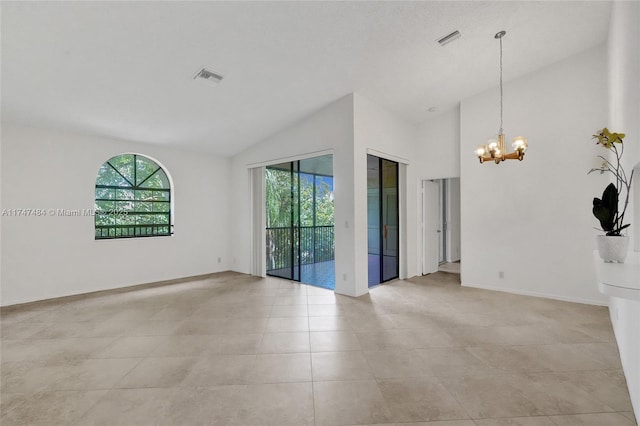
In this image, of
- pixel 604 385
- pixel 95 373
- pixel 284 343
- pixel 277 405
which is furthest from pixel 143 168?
pixel 604 385

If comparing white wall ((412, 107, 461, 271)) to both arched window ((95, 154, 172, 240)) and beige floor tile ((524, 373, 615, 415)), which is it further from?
arched window ((95, 154, 172, 240))

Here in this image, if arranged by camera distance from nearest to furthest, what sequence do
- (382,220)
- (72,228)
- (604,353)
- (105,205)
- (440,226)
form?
1. (604,353)
2. (72,228)
3. (105,205)
4. (382,220)
5. (440,226)

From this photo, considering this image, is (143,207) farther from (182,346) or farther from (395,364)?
(395,364)

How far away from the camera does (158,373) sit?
2340 mm

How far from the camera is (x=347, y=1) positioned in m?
2.66

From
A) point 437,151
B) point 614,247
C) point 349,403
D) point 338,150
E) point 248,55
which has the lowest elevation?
point 349,403

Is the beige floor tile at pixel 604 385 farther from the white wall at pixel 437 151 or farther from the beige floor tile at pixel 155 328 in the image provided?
the beige floor tile at pixel 155 328

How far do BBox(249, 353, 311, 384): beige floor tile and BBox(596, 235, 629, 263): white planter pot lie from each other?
2.23 m

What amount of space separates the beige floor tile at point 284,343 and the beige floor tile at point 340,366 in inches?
9.0

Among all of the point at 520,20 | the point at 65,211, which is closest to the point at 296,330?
the point at 65,211

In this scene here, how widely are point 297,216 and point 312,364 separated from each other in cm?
345

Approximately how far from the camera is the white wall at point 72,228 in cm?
407

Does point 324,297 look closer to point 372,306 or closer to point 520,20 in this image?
point 372,306

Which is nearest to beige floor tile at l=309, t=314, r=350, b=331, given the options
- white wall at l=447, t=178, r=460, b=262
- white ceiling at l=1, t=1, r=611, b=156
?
white ceiling at l=1, t=1, r=611, b=156
